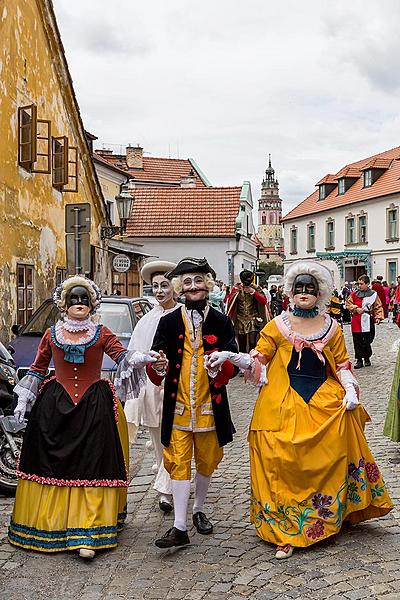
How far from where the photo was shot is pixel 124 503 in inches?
204

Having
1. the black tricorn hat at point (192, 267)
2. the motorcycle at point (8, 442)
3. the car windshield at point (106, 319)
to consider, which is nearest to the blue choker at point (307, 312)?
the black tricorn hat at point (192, 267)

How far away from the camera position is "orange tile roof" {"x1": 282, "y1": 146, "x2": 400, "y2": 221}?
4222 cm

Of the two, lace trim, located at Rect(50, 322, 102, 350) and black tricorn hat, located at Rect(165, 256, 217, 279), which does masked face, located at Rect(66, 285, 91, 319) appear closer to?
lace trim, located at Rect(50, 322, 102, 350)

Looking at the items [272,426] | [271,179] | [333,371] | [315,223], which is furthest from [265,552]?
[271,179]

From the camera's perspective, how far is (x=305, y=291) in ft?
16.9

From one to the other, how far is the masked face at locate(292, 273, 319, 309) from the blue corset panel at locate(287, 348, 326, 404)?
0.33 metres

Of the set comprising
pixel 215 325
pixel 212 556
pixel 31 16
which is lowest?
Result: pixel 212 556

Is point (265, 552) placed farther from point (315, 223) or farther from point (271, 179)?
point (271, 179)

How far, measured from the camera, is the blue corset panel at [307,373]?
496 centimetres

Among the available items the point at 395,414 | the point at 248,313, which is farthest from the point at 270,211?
the point at 395,414

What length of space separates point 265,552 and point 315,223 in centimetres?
4655

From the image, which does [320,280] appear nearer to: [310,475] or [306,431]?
[306,431]

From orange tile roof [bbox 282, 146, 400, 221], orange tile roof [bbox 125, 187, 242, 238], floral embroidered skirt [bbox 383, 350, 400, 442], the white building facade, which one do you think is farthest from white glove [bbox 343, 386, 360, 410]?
orange tile roof [bbox 282, 146, 400, 221]

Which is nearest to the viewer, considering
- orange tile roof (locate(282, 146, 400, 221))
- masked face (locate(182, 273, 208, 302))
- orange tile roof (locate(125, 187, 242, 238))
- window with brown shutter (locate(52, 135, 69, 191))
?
masked face (locate(182, 273, 208, 302))
